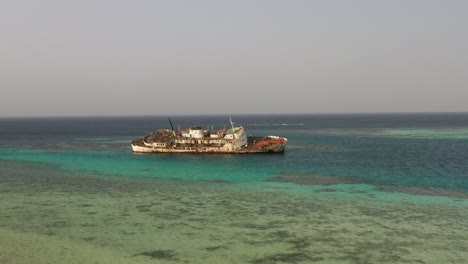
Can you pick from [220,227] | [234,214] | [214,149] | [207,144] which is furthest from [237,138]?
[220,227]

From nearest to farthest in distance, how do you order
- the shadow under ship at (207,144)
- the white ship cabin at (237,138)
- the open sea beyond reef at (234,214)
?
the open sea beyond reef at (234,214) < the white ship cabin at (237,138) < the shadow under ship at (207,144)

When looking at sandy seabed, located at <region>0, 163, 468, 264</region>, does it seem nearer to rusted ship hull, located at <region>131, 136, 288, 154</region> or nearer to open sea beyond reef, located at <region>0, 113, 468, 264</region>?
open sea beyond reef, located at <region>0, 113, 468, 264</region>

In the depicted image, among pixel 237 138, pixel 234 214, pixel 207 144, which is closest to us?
pixel 234 214

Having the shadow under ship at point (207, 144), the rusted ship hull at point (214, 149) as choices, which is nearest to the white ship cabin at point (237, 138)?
the shadow under ship at point (207, 144)

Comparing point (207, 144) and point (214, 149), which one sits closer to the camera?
point (214, 149)

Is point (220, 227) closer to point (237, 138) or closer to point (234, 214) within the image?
point (234, 214)

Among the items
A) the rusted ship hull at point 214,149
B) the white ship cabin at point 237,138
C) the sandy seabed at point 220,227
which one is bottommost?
the sandy seabed at point 220,227

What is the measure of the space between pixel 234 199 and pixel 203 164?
29931 millimetres

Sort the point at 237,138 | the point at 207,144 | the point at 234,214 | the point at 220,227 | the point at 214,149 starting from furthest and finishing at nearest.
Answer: the point at 207,144
the point at 214,149
the point at 237,138
the point at 234,214
the point at 220,227

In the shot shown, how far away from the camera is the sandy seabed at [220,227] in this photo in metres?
25.1

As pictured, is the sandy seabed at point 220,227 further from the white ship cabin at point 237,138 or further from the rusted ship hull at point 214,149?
the rusted ship hull at point 214,149

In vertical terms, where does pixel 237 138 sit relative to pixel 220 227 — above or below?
above

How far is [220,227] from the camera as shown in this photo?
30734 millimetres

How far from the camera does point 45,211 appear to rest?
35.6 m
